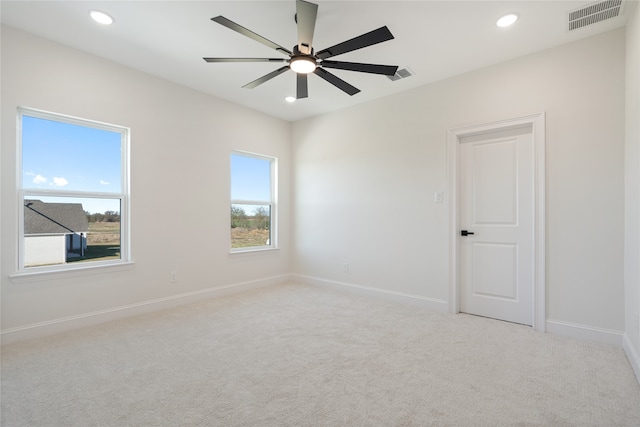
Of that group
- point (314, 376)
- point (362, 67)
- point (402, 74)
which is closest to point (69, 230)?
point (314, 376)

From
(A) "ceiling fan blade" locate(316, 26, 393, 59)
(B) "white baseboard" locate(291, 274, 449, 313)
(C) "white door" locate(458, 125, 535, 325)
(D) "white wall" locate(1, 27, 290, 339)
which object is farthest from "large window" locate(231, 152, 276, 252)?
(C) "white door" locate(458, 125, 535, 325)

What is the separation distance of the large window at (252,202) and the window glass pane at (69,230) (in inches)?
63.4

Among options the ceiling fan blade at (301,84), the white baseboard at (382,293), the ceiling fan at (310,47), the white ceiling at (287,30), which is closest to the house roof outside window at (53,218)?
the white ceiling at (287,30)

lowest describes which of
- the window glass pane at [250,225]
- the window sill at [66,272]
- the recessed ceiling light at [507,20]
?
the window sill at [66,272]

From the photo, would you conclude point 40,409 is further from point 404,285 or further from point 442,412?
point 404,285

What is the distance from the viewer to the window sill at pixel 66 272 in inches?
111

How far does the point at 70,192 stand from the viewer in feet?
10.4

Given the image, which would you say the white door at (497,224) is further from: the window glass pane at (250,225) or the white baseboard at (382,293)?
the window glass pane at (250,225)

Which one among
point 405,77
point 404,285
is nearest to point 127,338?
point 404,285

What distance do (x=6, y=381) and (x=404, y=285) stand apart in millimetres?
3838

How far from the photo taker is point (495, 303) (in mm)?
3455

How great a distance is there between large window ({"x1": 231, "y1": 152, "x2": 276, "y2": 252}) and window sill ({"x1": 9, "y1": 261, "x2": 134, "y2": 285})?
5.09ft

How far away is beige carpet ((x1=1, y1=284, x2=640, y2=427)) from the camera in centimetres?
179

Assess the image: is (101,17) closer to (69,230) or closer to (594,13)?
(69,230)
